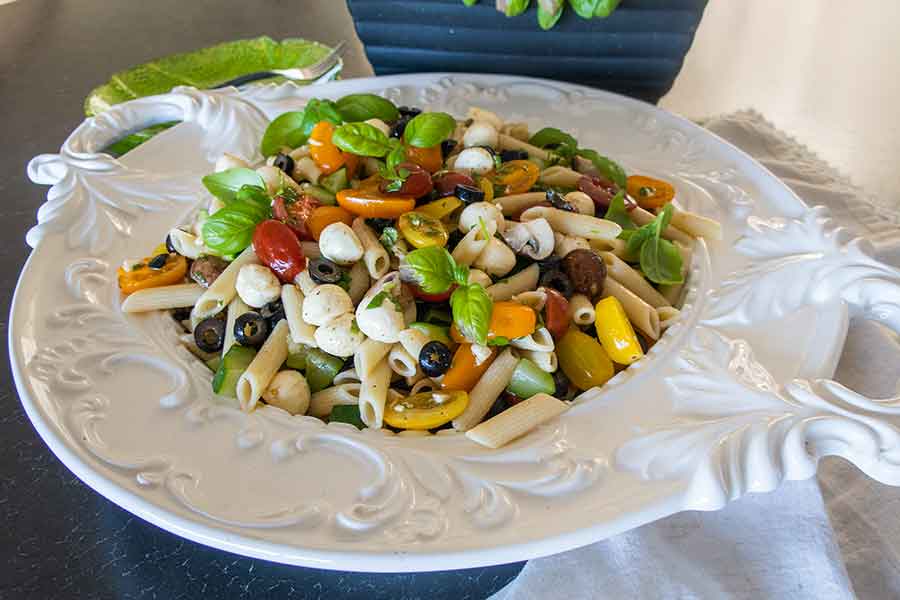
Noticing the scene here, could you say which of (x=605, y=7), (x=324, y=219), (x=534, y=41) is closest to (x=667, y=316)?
(x=324, y=219)

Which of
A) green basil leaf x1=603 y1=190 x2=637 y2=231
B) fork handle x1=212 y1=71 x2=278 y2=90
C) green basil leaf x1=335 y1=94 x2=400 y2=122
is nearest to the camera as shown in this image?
green basil leaf x1=603 y1=190 x2=637 y2=231

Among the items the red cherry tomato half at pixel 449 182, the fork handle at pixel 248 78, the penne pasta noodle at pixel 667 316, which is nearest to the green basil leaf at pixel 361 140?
the red cherry tomato half at pixel 449 182

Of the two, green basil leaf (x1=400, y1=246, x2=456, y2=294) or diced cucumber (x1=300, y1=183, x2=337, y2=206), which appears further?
diced cucumber (x1=300, y1=183, x2=337, y2=206)

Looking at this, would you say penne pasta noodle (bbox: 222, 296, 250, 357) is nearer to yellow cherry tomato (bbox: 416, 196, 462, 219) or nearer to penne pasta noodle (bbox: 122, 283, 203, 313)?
penne pasta noodle (bbox: 122, 283, 203, 313)

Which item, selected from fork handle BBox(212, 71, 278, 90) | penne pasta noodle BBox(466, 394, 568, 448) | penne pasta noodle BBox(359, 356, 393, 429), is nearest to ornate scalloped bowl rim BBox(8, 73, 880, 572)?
penne pasta noodle BBox(466, 394, 568, 448)

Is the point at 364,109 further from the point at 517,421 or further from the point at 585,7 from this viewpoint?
the point at 517,421

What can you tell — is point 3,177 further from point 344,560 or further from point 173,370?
point 344,560

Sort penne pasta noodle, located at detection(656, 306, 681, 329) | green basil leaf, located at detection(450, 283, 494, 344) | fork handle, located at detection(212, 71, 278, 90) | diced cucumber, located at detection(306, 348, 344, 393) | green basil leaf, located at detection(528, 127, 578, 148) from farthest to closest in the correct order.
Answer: fork handle, located at detection(212, 71, 278, 90), green basil leaf, located at detection(528, 127, 578, 148), penne pasta noodle, located at detection(656, 306, 681, 329), diced cucumber, located at detection(306, 348, 344, 393), green basil leaf, located at detection(450, 283, 494, 344)
